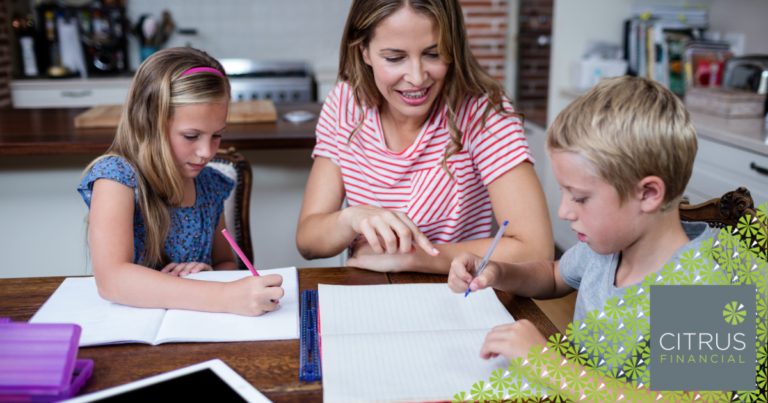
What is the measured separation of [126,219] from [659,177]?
926 millimetres

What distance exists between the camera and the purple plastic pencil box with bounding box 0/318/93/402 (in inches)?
27.8

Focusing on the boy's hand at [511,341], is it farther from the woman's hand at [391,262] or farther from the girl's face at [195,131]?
the girl's face at [195,131]

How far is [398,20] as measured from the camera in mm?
1192

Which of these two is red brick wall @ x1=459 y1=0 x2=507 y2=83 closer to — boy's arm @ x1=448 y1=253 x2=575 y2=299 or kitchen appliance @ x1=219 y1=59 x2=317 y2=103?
kitchen appliance @ x1=219 y1=59 x2=317 y2=103

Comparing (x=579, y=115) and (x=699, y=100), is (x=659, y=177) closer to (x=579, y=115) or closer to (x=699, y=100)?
(x=579, y=115)

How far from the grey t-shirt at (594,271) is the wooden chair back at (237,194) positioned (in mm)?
865

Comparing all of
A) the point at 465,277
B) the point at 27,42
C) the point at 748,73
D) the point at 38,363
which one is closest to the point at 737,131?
the point at 748,73

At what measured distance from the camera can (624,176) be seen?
2.55 ft

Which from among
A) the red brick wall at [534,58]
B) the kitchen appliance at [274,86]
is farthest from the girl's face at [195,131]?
the red brick wall at [534,58]

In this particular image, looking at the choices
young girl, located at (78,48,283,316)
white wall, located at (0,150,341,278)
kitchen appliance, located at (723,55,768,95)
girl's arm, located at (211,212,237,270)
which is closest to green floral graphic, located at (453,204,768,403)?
young girl, located at (78,48,283,316)

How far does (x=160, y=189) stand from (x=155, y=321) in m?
0.40

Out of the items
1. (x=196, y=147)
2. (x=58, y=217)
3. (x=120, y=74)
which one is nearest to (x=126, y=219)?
(x=196, y=147)

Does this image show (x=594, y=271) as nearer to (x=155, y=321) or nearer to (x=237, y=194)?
(x=155, y=321)

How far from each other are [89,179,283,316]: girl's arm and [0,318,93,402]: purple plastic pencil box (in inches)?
9.1
